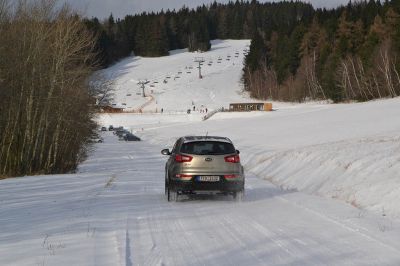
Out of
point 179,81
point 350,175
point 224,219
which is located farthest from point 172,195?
point 179,81

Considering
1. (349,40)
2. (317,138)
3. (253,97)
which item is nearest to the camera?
(317,138)

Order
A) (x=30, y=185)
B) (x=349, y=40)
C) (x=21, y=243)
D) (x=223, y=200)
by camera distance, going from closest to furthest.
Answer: (x=21, y=243) < (x=223, y=200) < (x=30, y=185) < (x=349, y=40)

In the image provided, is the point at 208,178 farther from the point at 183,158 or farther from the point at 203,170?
the point at 183,158

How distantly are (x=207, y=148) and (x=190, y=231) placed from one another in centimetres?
472

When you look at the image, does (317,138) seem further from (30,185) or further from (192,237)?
(192,237)

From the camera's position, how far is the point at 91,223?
33.5 feet

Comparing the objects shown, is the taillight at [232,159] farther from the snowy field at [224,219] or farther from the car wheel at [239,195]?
the snowy field at [224,219]

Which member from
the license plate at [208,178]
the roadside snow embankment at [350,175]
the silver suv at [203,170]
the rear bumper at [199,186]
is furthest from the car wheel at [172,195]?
the roadside snow embankment at [350,175]

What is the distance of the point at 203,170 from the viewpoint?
13688 millimetres

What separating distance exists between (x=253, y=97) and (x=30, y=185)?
355 ft

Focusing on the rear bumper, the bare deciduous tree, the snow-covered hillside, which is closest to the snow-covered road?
the rear bumper

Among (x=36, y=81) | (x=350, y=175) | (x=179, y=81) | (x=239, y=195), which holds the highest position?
(x=179, y=81)

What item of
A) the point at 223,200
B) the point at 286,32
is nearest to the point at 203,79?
the point at 286,32

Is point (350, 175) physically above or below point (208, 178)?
below
